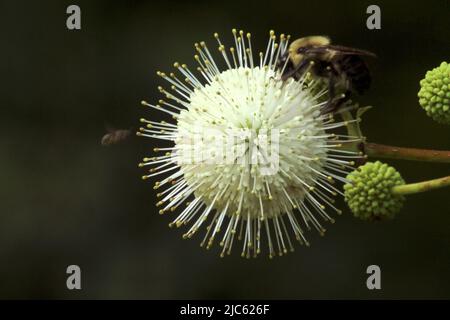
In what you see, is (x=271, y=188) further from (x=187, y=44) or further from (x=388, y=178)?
(x=187, y=44)

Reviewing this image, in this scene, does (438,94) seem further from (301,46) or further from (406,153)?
(301,46)

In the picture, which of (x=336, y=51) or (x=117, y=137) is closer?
(x=336, y=51)

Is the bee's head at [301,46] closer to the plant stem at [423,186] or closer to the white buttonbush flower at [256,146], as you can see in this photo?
the white buttonbush flower at [256,146]

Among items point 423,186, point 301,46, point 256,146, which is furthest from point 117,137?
point 423,186

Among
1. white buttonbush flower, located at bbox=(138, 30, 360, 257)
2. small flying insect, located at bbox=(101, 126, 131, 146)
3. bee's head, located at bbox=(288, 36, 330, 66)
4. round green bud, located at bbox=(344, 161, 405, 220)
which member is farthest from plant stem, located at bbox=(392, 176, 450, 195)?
small flying insect, located at bbox=(101, 126, 131, 146)

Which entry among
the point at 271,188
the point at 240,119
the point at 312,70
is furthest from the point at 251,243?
the point at 312,70
